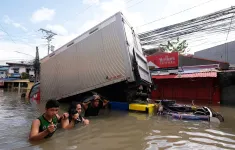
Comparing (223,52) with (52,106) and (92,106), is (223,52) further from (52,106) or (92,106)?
(52,106)

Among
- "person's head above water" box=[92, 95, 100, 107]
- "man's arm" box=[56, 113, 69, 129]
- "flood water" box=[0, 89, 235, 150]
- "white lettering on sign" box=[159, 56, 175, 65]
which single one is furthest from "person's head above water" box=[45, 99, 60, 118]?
"white lettering on sign" box=[159, 56, 175, 65]

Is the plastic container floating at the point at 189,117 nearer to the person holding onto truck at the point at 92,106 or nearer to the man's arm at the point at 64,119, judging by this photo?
the person holding onto truck at the point at 92,106

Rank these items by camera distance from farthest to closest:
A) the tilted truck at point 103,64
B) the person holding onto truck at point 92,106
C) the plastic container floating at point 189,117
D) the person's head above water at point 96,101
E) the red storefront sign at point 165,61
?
the red storefront sign at point 165,61, the tilted truck at point 103,64, the person holding onto truck at point 92,106, the person's head above water at point 96,101, the plastic container floating at point 189,117

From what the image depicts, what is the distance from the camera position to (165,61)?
18609 millimetres

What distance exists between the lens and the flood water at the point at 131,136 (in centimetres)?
459

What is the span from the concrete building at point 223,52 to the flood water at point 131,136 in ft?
56.8

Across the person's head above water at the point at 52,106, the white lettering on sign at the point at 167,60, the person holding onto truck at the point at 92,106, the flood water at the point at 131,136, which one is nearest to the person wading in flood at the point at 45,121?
the person's head above water at the point at 52,106

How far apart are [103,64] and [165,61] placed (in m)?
10.2

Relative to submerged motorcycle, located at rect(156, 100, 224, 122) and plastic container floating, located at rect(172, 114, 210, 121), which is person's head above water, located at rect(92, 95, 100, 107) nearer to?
submerged motorcycle, located at rect(156, 100, 224, 122)

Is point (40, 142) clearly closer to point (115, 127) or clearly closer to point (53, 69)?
point (115, 127)

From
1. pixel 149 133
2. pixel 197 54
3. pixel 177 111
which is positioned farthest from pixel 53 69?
pixel 197 54

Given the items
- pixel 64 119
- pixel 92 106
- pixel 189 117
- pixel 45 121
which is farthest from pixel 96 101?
pixel 45 121

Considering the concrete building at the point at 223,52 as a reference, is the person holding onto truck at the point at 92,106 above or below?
below

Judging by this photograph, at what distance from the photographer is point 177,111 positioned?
8.22 m
